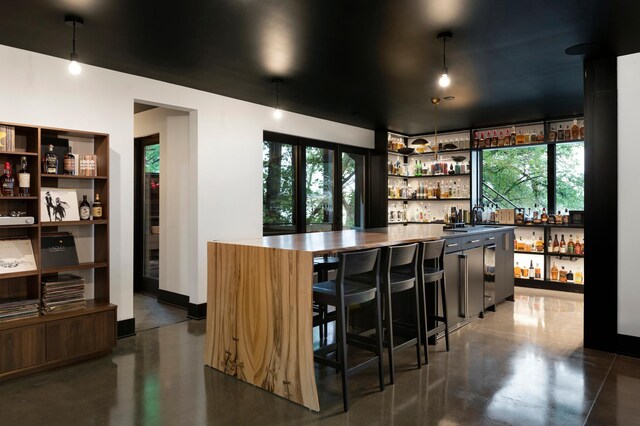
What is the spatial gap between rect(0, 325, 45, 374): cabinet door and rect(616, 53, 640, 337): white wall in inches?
187

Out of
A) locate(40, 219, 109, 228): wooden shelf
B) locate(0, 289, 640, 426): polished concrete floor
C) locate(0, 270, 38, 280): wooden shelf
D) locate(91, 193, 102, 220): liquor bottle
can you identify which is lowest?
locate(0, 289, 640, 426): polished concrete floor

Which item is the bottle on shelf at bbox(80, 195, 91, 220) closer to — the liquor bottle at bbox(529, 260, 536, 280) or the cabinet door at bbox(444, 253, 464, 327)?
the cabinet door at bbox(444, 253, 464, 327)

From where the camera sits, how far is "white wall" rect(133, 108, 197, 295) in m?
5.17

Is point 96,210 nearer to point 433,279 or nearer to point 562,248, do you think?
point 433,279

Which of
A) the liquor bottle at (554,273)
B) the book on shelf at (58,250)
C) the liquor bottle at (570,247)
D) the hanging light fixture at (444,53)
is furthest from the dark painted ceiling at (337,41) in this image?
the liquor bottle at (554,273)

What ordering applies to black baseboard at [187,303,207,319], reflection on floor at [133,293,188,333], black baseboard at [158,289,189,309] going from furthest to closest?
black baseboard at [158,289,189,309] → black baseboard at [187,303,207,319] → reflection on floor at [133,293,188,333]

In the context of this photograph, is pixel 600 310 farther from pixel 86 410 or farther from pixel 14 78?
pixel 14 78

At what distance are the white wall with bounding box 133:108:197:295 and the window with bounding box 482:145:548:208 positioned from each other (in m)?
5.11

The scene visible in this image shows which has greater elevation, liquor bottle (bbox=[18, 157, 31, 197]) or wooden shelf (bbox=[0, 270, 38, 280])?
liquor bottle (bbox=[18, 157, 31, 197])

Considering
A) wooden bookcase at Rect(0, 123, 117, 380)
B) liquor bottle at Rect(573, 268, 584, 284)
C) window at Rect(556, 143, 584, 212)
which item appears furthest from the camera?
window at Rect(556, 143, 584, 212)

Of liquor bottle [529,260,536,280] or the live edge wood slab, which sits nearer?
the live edge wood slab

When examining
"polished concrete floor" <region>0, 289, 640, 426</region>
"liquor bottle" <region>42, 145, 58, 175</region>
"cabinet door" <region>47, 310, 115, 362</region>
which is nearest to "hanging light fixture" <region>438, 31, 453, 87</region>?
"polished concrete floor" <region>0, 289, 640, 426</region>

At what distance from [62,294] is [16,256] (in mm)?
452

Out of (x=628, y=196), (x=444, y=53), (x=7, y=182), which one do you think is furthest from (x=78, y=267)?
(x=628, y=196)
